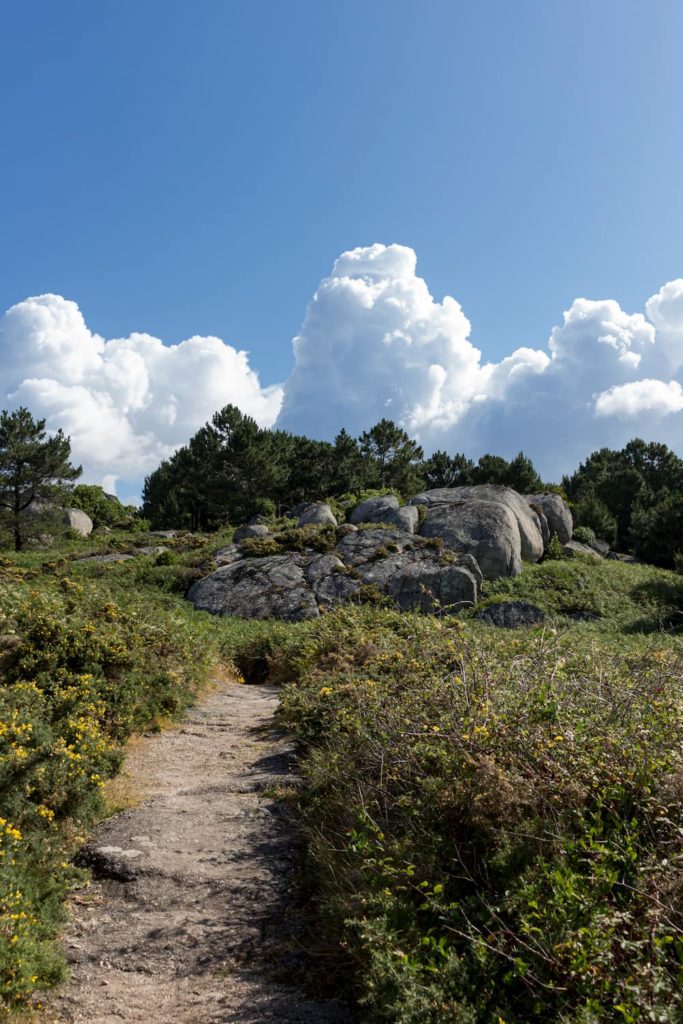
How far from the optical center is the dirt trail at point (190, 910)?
13.1ft

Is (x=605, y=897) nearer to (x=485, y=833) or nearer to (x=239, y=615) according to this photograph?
(x=485, y=833)

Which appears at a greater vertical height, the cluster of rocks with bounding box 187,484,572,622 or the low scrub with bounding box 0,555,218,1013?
the cluster of rocks with bounding box 187,484,572,622

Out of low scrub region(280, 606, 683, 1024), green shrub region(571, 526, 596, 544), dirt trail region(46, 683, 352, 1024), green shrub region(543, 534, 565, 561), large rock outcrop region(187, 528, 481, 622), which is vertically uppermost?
green shrub region(571, 526, 596, 544)

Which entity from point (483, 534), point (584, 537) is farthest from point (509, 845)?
point (584, 537)

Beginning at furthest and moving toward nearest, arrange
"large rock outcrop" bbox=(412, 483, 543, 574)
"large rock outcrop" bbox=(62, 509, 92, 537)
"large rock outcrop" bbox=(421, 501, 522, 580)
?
"large rock outcrop" bbox=(62, 509, 92, 537)
"large rock outcrop" bbox=(412, 483, 543, 574)
"large rock outcrop" bbox=(421, 501, 522, 580)

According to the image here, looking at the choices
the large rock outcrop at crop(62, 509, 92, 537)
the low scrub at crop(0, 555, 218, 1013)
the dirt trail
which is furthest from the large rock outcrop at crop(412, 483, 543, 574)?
the large rock outcrop at crop(62, 509, 92, 537)

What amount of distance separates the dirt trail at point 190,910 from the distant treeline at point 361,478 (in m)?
26.4

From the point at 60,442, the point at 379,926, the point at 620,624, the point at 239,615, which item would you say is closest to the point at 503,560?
the point at 620,624

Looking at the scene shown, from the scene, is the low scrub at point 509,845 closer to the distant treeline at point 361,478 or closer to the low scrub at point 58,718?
the low scrub at point 58,718

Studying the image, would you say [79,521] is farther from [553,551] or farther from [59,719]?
[59,719]

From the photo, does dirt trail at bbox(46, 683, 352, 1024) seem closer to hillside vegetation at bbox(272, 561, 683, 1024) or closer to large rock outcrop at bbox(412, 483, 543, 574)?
hillside vegetation at bbox(272, 561, 683, 1024)

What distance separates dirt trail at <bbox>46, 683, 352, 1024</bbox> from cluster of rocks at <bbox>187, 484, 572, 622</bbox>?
11.3 meters

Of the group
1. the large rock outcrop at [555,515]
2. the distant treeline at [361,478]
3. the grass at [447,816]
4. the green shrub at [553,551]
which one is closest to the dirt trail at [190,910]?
the grass at [447,816]

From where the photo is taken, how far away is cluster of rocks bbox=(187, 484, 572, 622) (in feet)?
63.9
